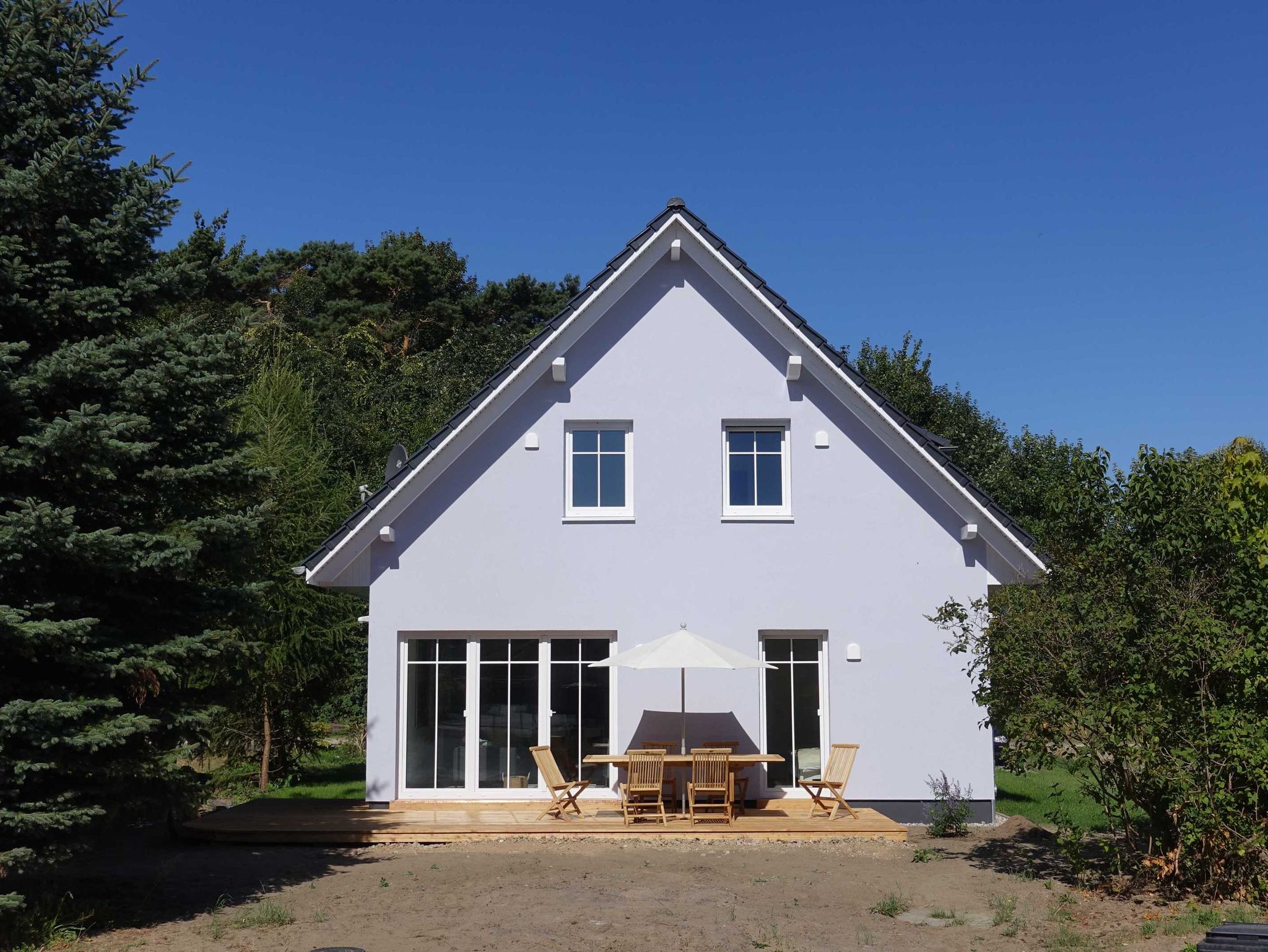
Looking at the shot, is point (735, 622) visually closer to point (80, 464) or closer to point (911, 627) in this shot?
point (911, 627)

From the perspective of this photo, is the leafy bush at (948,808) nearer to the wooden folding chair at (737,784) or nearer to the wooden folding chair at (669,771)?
the wooden folding chair at (737,784)

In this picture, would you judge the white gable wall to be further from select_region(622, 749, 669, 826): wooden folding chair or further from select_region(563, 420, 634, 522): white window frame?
select_region(622, 749, 669, 826): wooden folding chair

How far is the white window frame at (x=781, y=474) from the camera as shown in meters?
16.5

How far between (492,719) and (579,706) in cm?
121

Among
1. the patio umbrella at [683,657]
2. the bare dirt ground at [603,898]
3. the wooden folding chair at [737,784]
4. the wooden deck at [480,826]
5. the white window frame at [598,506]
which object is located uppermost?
the white window frame at [598,506]

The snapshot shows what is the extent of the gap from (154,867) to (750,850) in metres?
6.70

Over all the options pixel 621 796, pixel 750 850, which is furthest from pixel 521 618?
pixel 750 850

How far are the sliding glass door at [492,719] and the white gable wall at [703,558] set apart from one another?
298 millimetres

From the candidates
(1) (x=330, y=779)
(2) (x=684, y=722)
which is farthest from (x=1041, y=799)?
(1) (x=330, y=779)

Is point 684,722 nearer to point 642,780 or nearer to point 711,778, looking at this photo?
point 711,778

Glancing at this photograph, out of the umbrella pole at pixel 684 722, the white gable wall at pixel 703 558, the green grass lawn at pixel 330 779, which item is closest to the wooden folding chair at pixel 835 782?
the white gable wall at pixel 703 558

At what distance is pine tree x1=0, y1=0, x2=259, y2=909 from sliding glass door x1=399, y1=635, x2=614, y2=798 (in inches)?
212

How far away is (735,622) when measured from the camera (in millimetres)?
16297

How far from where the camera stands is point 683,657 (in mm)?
14594
